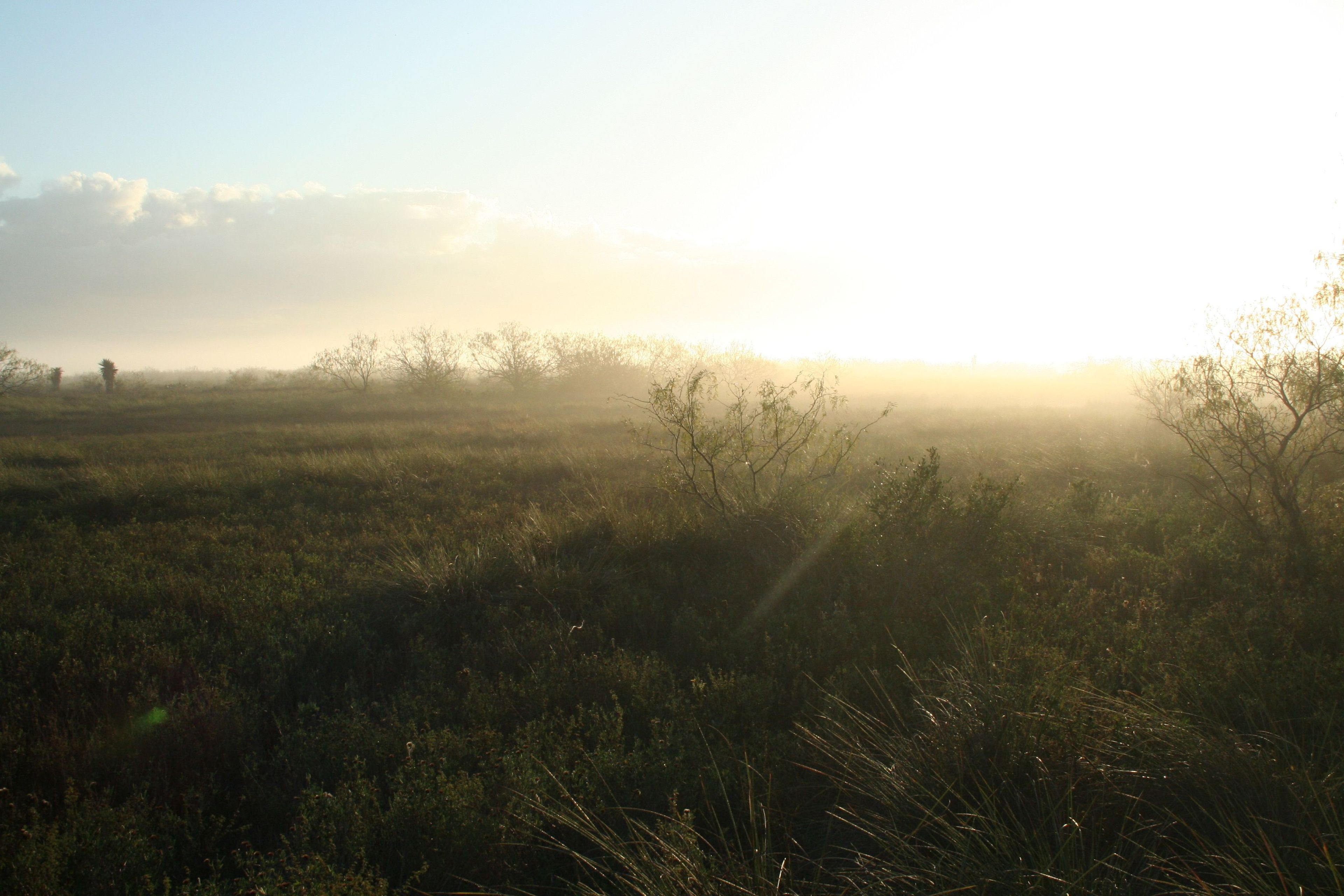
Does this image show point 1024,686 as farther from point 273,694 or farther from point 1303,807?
point 273,694

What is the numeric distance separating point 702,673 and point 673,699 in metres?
0.62

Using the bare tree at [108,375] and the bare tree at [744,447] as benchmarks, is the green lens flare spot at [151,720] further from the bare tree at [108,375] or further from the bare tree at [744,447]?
the bare tree at [108,375]

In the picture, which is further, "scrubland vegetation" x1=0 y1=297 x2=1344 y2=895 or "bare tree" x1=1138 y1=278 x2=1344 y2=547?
"bare tree" x1=1138 y1=278 x2=1344 y2=547

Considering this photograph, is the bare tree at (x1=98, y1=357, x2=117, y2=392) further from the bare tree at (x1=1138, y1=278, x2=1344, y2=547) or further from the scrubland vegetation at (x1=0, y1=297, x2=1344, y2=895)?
the bare tree at (x1=1138, y1=278, x2=1344, y2=547)

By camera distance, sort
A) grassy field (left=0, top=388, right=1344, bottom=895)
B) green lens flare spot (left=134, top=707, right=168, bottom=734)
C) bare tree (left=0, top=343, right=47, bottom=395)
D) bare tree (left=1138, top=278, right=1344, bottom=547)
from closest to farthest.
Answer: grassy field (left=0, top=388, right=1344, bottom=895) → green lens flare spot (left=134, top=707, right=168, bottom=734) → bare tree (left=1138, top=278, right=1344, bottom=547) → bare tree (left=0, top=343, right=47, bottom=395)

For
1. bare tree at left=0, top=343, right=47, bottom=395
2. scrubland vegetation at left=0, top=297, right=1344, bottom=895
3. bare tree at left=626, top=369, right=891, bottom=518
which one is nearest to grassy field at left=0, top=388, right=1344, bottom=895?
scrubland vegetation at left=0, top=297, right=1344, bottom=895

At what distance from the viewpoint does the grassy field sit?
2332mm

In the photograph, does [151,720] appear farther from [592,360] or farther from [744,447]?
[592,360]

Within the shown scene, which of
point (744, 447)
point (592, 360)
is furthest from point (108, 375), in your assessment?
point (744, 447)

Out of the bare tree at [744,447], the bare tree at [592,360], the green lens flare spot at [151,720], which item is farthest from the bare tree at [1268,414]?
the bare tree at [592,360]

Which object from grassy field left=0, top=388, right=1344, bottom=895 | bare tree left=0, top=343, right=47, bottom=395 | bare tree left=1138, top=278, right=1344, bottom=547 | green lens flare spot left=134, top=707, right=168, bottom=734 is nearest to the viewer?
grassy field left=0, top=388, right=1344, bottom=895

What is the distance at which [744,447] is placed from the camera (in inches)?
281

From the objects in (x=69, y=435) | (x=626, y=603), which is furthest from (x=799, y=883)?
(x=69, y=435)

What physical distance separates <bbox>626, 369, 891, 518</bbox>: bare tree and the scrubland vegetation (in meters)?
0.07
